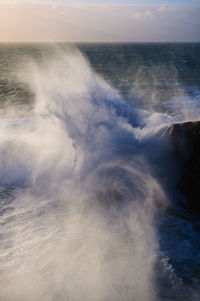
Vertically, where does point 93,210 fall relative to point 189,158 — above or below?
below

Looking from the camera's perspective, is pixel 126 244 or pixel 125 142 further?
pixel 125 142

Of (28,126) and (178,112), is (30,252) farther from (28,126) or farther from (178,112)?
(178,112)

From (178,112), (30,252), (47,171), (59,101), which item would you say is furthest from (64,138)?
(178,112)

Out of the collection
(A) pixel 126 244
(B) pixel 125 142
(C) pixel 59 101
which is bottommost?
(A) pixel 126 244

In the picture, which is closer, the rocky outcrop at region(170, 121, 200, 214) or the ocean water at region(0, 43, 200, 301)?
the ocean water at region(0, 43, 200, 301)

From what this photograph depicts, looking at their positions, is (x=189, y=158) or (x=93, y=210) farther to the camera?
(x=189, y=158)
